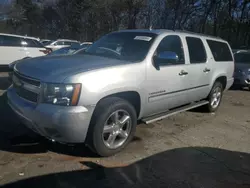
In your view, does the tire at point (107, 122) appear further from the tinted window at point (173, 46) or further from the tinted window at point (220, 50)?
the tinted window at point (220, 50)

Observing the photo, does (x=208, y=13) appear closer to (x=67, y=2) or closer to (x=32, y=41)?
(x=67, y=2)

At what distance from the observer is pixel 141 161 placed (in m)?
3.59

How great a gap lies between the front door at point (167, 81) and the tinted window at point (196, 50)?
0.96 feet

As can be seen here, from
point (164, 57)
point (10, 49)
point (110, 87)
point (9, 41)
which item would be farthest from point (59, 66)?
point (9, 41)

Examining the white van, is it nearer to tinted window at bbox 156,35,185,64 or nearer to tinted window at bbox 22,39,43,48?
tinted window at bbox 22,39,43,48

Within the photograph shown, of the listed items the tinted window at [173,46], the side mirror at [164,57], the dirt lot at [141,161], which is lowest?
the dirt lot at [141,161]

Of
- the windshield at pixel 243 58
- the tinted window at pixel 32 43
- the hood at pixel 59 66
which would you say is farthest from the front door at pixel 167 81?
the tinted window at pixel 32 43

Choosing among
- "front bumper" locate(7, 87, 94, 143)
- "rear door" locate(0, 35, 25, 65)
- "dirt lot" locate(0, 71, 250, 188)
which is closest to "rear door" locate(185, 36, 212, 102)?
"dirt lot" locate(0, 71, 250, 188)

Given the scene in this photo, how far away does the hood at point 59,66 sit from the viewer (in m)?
3.18

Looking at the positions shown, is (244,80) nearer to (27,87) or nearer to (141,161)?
(141,161)

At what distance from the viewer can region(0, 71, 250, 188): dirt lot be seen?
3.08 m

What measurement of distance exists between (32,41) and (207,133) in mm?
9726

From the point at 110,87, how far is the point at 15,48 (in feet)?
31.2

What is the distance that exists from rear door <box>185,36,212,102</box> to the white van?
871 cm
